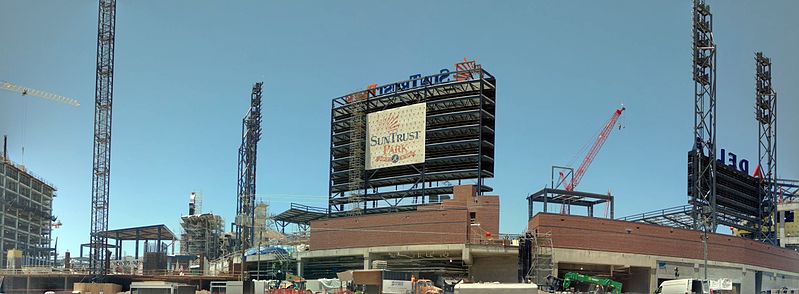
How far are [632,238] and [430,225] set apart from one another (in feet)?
71.5

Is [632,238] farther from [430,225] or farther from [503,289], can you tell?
[503,289]

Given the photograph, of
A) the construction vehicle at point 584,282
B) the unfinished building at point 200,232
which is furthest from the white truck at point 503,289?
→ the unfinished building at point 200,232

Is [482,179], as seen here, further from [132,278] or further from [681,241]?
[132,278]

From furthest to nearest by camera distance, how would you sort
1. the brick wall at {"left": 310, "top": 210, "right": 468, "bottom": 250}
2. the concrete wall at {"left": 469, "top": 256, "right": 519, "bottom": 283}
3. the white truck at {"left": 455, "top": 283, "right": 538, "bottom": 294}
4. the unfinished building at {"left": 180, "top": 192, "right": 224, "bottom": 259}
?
the unfinished building at {"left": 180, "top": 192, "right": 224, "bottom": 259} < the concrete wall at {"left": 469, "top": 256, "right": 519, "bottom": 283} < the brick wall at {"left": 310, "top": 210, "right": 468, "bottom": 250} < the white truck at {"left": 455, "top": 283, "right": 538, "bottom": 294}

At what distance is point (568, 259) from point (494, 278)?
29.0ft

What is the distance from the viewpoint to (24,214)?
189ft

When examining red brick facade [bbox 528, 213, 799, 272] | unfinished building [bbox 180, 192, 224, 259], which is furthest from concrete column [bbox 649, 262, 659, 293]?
unfinished building [bbox 180, 192, 224, 259]

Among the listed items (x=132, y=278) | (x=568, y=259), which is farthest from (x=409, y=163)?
(x=132, y=278)

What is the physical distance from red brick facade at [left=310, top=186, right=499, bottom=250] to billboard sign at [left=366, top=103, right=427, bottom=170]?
33.5 feet

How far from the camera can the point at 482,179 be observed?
3752 inches

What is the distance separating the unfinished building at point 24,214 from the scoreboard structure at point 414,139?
1463 inches

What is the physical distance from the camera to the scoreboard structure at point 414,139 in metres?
95.6

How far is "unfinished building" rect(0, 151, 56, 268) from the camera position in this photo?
31055 mm

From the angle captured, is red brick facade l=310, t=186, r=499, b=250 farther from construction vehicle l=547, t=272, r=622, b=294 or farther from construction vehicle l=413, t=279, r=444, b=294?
construction vehicle l=413, t=279, r=444, b=294
